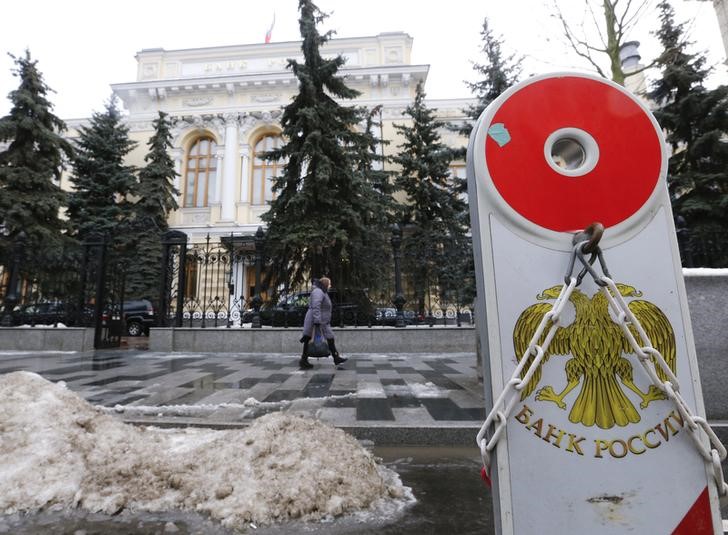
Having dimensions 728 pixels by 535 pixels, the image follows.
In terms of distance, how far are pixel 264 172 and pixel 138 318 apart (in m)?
13.6

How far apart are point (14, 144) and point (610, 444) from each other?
84.9ft

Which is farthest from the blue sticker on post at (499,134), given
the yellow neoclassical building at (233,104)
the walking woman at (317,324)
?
the yellow neoclassical building at (233,104)

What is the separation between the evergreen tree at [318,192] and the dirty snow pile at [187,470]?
8.83m

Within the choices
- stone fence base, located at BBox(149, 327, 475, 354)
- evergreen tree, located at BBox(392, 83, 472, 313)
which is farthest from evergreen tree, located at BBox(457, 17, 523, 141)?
stone fence base, located at BBox(149, 327, 475, 354)

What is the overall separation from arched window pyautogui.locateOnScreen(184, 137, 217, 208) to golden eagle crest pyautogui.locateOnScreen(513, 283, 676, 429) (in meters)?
28.1

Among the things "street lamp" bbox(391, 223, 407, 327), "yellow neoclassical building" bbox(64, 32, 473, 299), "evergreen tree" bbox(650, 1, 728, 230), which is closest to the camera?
"street lamp" bbox(391, 223, 407, 327)

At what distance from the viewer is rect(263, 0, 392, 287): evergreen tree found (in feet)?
38.3

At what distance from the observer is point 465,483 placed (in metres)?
2.46

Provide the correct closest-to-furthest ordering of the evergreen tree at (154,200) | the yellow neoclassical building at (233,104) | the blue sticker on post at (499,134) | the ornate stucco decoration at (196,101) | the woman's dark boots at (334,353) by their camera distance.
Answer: the blue sticker on post at (499,134) → the woman's dark boots at (334,353) → the evergreen tree at (154,200) → the yellow neoclassical building at (233,104) → the ornate stucco decoration at (196,101)

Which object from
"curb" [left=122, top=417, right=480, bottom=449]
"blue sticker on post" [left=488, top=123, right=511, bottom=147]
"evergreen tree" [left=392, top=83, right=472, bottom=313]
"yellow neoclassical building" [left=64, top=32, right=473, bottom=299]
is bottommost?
"curb" [left=122, top=417, right=480, bottom=449]

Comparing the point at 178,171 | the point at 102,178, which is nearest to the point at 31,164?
the point at 102,178

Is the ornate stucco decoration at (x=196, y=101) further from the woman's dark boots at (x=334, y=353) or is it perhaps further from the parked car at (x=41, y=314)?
the woman's dark boots at (x=334, y=353)

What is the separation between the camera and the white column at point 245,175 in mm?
25395

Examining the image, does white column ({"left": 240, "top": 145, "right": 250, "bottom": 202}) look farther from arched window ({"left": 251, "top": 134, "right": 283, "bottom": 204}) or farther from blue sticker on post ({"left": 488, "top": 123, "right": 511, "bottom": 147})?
blue sticker on post ({"left": 488, "top": 123, "right": 511, "bottom": 147})
